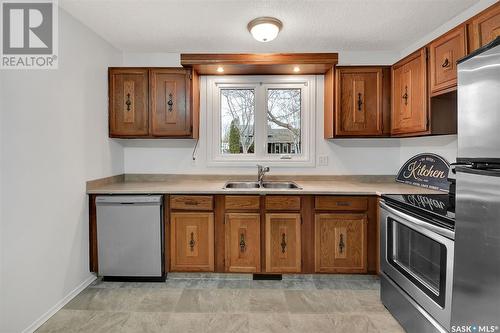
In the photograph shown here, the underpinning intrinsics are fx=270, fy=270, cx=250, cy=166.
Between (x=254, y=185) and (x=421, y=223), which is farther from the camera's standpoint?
(x=254, y=185)

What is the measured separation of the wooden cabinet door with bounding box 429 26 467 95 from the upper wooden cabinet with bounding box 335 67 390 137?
60 centimetres

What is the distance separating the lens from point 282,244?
2.53m

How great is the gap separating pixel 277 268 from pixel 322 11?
2.24 m

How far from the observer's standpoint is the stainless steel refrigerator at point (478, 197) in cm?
116

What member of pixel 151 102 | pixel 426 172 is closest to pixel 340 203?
pixel 426 172

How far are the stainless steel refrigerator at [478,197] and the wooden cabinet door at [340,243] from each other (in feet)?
3.63

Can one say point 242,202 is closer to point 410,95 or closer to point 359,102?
point 359,102

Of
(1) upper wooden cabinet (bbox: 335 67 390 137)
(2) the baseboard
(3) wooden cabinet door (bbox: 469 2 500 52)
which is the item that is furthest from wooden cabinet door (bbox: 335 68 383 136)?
(2) the baseboard

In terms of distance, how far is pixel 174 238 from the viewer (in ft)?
8.34

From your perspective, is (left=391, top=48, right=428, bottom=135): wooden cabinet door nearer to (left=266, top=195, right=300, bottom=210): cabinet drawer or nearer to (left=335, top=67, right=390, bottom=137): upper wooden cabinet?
(left=335, top=67, right=390, bottom=137): upper wooden cabinet

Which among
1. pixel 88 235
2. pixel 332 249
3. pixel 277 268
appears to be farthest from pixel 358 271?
pixel 88 235

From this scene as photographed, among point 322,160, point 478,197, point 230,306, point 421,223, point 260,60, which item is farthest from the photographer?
point 322,160

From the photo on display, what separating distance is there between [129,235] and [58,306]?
2.29ft

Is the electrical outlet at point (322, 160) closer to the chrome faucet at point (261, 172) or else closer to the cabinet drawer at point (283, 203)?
the chrome faucet at point (261, 172)
